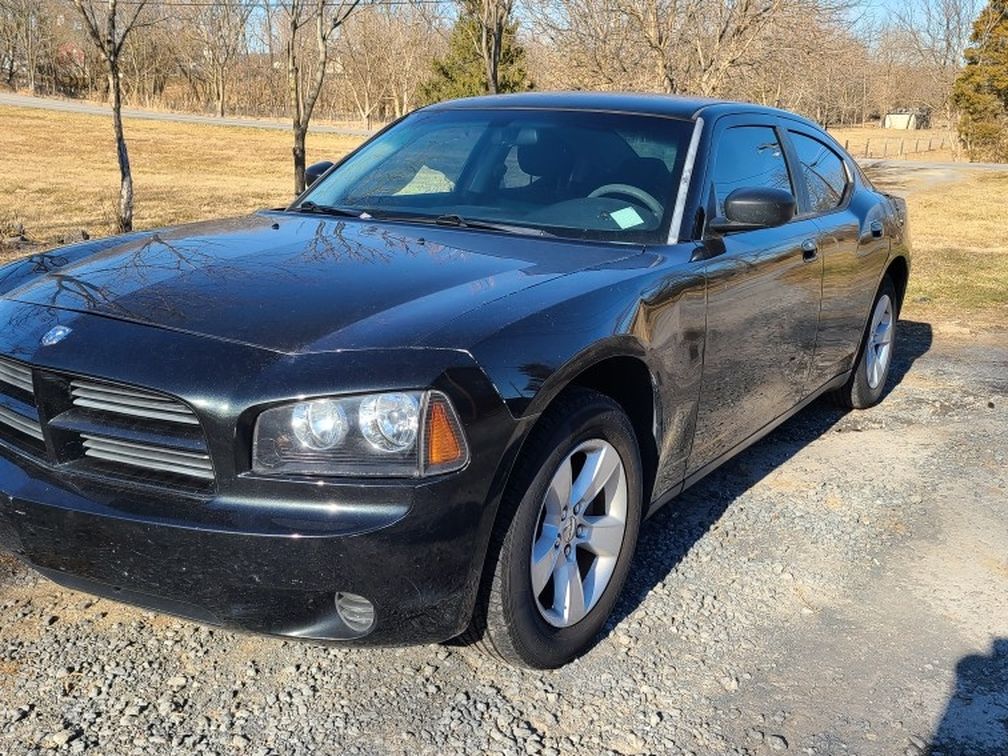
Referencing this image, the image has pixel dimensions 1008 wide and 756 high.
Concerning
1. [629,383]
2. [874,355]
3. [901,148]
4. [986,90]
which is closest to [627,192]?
[629,383]

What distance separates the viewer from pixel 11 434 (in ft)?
8.48

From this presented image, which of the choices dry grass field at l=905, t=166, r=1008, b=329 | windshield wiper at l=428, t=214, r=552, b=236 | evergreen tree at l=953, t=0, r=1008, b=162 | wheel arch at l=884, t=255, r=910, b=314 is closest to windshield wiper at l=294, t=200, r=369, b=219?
windshield wiper at l=428, t=214, r=552, b=236

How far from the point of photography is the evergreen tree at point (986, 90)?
143 feet

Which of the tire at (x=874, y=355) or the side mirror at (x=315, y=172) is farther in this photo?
the tire at (x=874, y=355)

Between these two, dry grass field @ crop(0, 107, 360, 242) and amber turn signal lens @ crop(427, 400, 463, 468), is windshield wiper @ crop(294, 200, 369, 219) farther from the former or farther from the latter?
dry grass field @ crop(0, 107, 360, 242)

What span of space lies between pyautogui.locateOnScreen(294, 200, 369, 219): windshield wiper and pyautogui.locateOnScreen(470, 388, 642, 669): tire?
1431 mm

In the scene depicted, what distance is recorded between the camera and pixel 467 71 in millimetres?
32531

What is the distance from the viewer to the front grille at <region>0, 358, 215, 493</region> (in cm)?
232

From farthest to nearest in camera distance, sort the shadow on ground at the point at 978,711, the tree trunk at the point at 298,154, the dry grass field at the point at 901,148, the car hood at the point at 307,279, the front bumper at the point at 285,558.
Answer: the dry grass field at the point at 901,148 < the tree trunk at the point at 298,154 < the shadow on ground at the point at 978,711 < the car hood at the point at 307,279 < the front bumper at the point at 285,558

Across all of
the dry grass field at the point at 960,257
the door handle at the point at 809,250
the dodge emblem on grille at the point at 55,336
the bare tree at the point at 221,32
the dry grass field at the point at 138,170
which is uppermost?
the bare tree at the point at 221,32

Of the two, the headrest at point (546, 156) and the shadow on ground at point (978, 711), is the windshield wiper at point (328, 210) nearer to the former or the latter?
the headrest at point (546, 156)

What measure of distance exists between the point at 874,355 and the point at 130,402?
4460 mm

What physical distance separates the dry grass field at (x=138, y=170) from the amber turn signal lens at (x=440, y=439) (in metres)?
9.62

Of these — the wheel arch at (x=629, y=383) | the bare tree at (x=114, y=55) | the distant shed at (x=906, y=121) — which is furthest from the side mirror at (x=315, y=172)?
the distant shed at (x=906, y=121)
